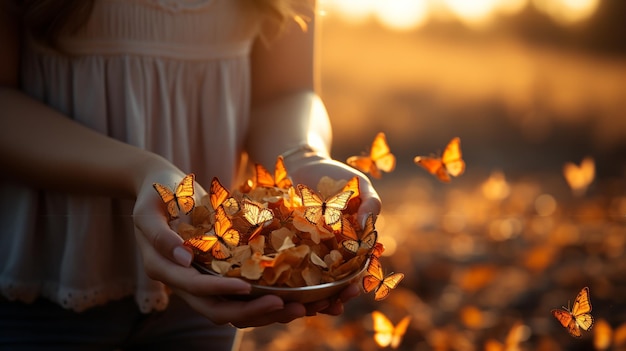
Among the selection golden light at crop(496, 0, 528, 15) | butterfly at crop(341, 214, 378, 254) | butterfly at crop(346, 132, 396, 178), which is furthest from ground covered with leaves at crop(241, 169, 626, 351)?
golden light at crop(496, 0, 528, 15)

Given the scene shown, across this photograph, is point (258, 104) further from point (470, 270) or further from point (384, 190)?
point (384, 190)

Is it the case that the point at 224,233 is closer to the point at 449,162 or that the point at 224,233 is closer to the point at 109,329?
the point at 109,329

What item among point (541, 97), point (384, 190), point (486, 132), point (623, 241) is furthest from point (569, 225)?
point (541, 97)

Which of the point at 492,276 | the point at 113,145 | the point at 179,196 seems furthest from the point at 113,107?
the point at 492,276

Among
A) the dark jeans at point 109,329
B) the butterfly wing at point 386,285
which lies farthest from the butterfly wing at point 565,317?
the dark jeans at point 109,329

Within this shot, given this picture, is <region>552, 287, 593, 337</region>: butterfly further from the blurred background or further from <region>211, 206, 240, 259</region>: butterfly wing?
the blurred background
